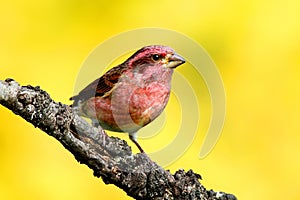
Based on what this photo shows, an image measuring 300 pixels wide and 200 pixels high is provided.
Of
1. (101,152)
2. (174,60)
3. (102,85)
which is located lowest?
(101,152)

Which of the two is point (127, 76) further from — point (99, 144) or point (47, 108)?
point (47, 108)

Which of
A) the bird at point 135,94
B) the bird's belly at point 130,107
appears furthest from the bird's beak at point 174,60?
the bird's belly at point 130,107

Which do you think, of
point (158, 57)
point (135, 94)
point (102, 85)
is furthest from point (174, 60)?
point (102, 85)

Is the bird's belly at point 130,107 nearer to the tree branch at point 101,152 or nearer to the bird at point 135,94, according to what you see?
the bird at point 135,94

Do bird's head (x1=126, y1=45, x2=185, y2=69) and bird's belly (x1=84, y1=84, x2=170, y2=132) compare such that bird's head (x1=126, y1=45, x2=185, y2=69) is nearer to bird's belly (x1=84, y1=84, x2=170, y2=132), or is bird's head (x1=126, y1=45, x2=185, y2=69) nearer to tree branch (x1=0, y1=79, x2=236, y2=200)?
bird's belly (x1=84, y1=84, x2=170, y2=132)

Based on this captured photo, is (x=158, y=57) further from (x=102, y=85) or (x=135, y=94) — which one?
(x=102, y=85)

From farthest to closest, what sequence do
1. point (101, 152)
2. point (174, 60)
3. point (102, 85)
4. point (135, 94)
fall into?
1. point (102, 85)
2. point (135, 94)
3. point (174, 60)
4. point (101, 152)

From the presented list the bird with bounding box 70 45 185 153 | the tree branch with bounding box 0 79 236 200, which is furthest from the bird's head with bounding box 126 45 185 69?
the tree branch with bounding box 0 79 236 200

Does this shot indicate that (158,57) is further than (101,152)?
Yes
